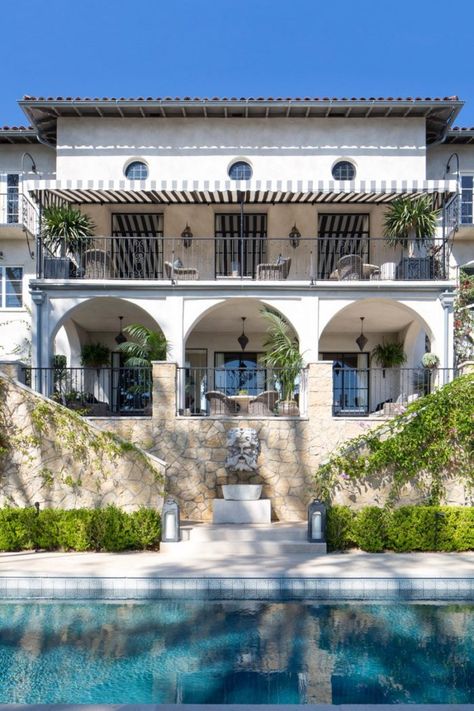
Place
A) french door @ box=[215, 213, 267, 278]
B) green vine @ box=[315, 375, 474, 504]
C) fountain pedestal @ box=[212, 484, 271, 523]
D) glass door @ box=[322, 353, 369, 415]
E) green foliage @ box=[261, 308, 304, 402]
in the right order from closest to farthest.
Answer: green vine @ box=[315, 375, 474, 504] → fountain pedestal @ box=[212, 484, 271, 523] → green foliage @ box=[261, 308, 304, 402] → french door @ box=[215, 213, 267, 278] → glass door @ box=[322, 353, 369, 415]

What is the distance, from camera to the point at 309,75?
66.1ft

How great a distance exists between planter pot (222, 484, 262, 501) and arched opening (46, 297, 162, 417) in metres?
3.58

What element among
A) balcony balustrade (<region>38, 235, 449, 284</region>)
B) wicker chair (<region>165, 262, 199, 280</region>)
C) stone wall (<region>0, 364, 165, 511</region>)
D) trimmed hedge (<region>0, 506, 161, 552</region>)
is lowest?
trimmed hedge (<region>0, 506, 161, 552</region>)

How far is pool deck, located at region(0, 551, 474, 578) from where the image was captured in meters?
9.73

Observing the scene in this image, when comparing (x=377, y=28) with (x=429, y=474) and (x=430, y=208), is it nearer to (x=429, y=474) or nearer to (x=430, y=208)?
(x=430, y=208)

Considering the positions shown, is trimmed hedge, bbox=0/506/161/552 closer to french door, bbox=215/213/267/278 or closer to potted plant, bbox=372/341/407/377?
french door, bbox=215/213/267/278

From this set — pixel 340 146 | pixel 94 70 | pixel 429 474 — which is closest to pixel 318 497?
pixel 429 474

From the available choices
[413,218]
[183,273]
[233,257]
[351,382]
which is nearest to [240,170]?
[233,257]

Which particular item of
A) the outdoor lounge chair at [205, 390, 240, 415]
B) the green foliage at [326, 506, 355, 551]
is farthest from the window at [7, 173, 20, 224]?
the green foliage at [326, 506, 355, 551]

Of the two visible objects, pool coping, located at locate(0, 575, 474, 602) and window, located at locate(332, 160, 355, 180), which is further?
window, located at locate(332, 160, 355, 180)

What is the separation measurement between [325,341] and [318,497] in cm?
902

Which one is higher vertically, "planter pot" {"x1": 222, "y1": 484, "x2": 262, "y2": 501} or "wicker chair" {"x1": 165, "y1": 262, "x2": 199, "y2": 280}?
Result: "wicker chair" {"x1": 165, "y1": 262, "x2": 199, "y2": 280}

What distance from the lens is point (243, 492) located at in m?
13.5

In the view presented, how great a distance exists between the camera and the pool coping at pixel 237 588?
9375 mm
